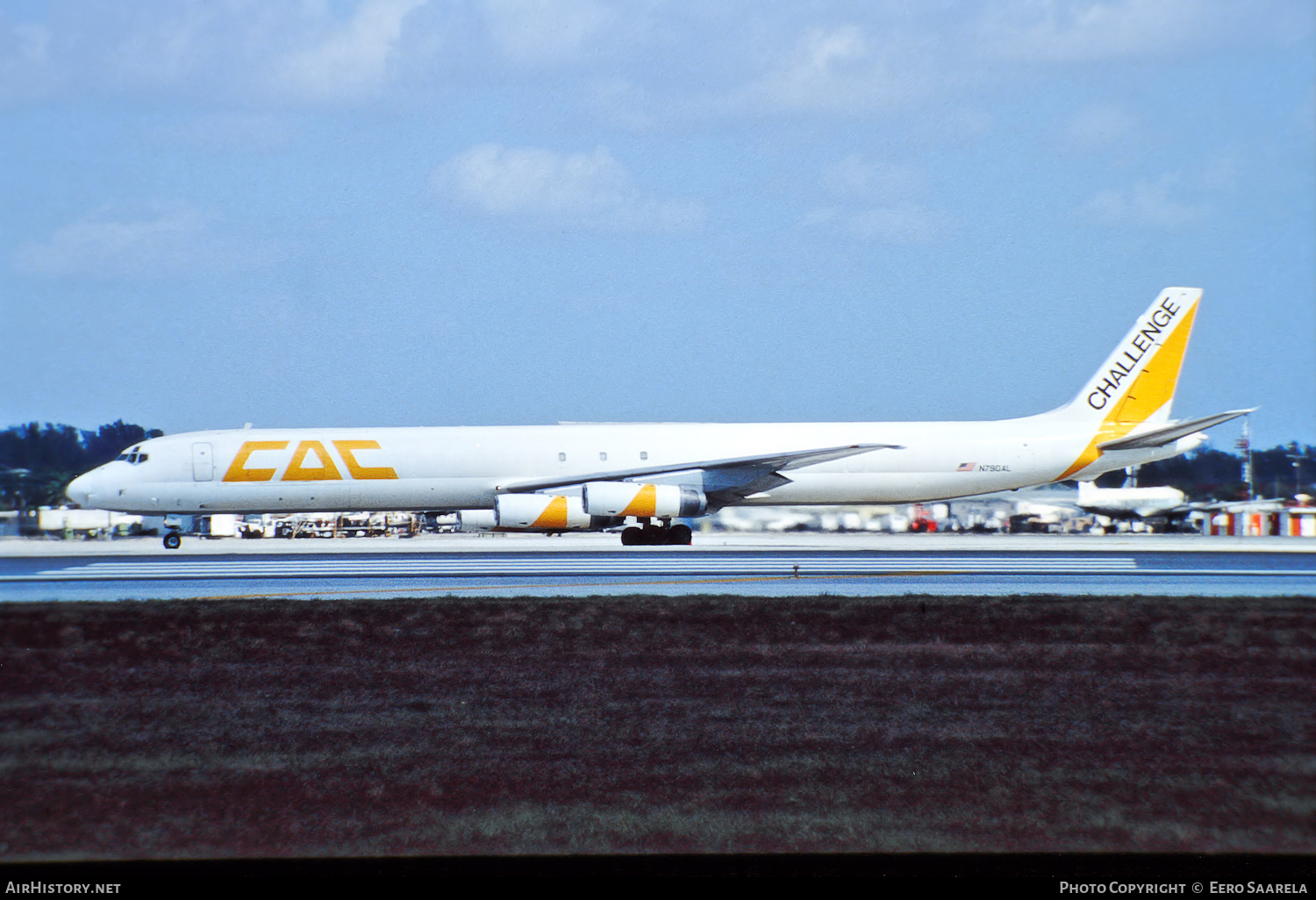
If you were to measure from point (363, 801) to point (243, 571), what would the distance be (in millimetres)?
13871

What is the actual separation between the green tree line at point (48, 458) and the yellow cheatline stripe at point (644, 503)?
1613cm

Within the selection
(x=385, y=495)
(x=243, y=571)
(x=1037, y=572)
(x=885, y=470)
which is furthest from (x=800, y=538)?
(x=243, y=571)

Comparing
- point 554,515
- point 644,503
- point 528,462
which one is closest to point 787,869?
point 554,515

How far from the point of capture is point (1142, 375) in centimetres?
3691

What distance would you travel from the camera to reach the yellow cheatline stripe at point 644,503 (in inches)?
1190

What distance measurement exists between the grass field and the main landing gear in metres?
17.1

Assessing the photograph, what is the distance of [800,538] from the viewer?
35.9 meters

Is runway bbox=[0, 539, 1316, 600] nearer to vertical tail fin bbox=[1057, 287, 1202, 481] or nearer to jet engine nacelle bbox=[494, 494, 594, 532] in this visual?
jet engine nacelle bbox=[494, 494, 594, 532]

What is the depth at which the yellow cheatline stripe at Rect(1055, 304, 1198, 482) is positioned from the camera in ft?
119

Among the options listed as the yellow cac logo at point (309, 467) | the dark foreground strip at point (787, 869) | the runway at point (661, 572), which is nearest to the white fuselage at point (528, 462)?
the yellow cac logo at point (309, 467)

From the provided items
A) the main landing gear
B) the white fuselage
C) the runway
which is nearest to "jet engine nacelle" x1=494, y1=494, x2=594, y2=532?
the runway

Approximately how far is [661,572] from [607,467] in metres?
12.4

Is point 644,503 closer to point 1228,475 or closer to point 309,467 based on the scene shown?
point 309,467

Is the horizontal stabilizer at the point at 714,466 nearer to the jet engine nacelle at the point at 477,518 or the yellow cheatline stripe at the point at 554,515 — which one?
the jet engine nacelle at the point at 477,518
